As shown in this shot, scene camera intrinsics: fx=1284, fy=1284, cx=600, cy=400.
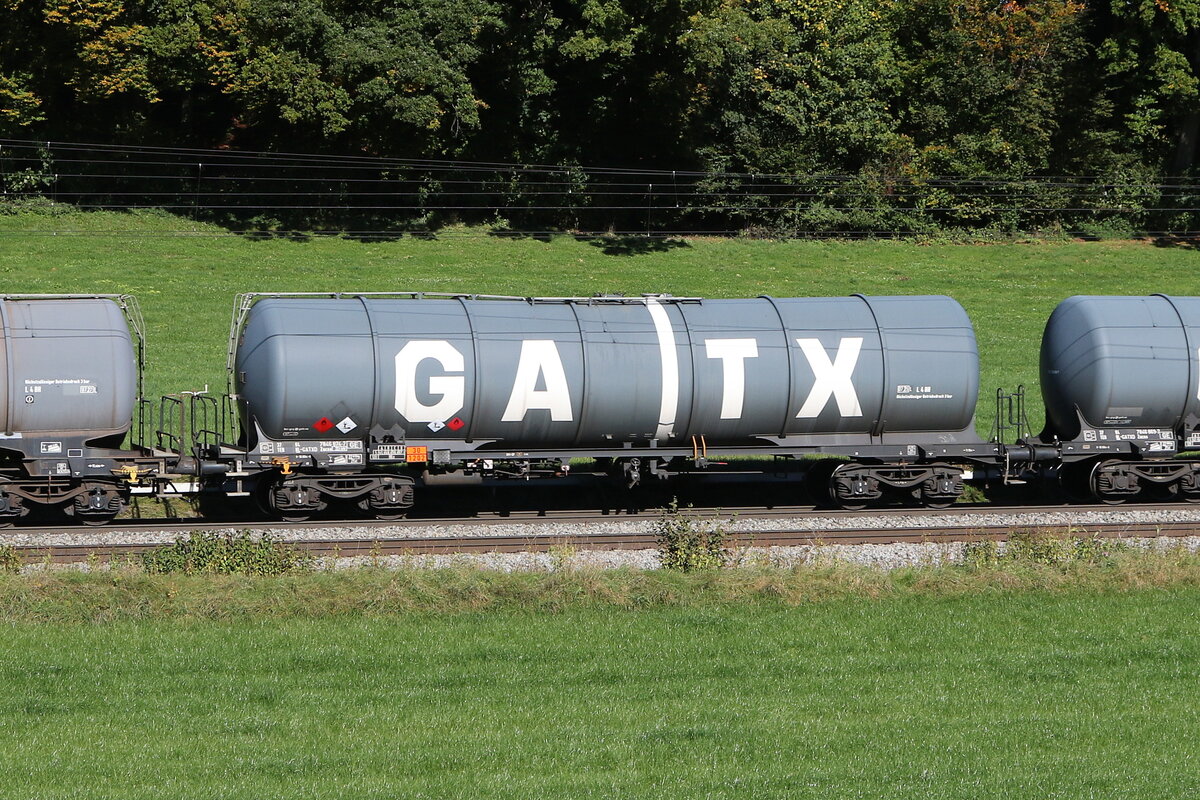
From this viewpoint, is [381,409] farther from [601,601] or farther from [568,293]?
[568,293]

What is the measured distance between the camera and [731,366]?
872 inches

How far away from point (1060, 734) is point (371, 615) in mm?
8581

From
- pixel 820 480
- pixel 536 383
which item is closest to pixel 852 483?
pixel 820 480

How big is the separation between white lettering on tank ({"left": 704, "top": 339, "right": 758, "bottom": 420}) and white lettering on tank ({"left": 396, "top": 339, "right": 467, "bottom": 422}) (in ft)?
14.2

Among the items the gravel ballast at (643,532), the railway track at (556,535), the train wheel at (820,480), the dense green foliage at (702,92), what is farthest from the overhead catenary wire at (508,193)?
the gravel ballast at (643,532)

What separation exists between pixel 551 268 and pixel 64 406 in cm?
2565

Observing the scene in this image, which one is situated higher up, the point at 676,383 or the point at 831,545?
the point at 676,383

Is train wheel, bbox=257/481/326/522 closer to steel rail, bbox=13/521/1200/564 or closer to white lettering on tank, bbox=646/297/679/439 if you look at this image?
steel rail, bbox=13/521/1200/564

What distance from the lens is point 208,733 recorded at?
12.3 m

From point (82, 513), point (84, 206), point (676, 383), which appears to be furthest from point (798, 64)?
point (82, 513)

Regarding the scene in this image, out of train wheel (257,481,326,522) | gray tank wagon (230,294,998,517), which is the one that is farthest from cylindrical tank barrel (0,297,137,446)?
train wheel (257,481,326,522)

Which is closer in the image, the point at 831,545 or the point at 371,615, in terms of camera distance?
the point at 371,615

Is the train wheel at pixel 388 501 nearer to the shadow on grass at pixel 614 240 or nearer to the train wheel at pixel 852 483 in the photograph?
the train wheel at pixel 852 483

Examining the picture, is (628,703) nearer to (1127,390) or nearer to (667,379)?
(667,379)
